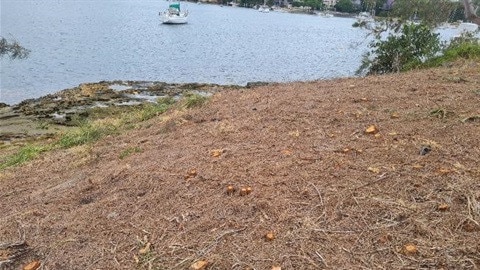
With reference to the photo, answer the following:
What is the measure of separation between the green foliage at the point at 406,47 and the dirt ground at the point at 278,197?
1130 centimetres

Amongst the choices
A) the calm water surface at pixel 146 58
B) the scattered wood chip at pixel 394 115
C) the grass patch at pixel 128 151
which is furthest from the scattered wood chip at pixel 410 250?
the calm water surface at pixel 146 58

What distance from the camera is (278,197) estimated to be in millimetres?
4598

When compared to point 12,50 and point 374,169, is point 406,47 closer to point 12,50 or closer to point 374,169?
point 374,169

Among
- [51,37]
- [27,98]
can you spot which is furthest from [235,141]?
[51,37]

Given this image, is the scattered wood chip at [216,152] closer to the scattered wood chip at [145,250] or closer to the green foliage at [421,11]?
the scattered wood chip at [145,250]

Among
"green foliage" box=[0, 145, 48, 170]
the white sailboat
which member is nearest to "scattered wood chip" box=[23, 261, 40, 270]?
"green foliage" box=[0, 145, 48, 170]

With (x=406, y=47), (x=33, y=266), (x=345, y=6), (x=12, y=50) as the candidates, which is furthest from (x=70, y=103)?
(x=345, y=6)

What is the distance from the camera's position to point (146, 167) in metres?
6.25

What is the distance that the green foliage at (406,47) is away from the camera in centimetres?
1842

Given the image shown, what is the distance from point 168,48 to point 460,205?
4444 centimetres

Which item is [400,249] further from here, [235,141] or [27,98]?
[27,98]

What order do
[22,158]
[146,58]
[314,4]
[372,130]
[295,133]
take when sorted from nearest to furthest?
1. [372,130]
2. [295,133]
3. [22,158]
4. [146,58]
5. [314,4]

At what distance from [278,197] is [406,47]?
1636 cm

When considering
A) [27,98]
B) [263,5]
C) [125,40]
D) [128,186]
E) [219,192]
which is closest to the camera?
[219,192]
